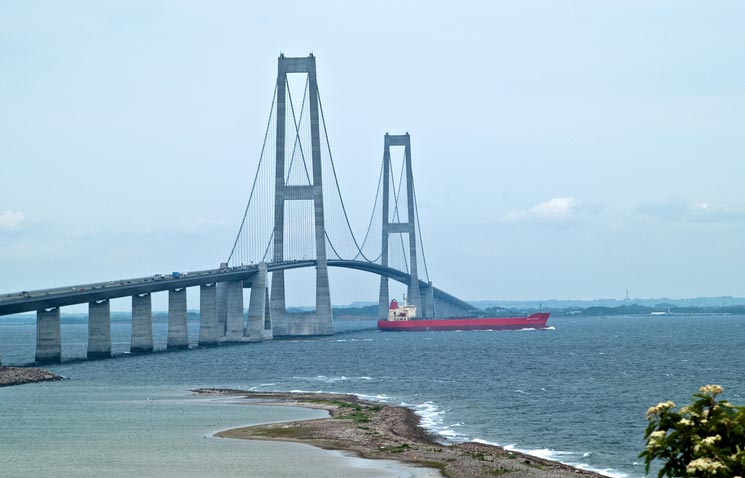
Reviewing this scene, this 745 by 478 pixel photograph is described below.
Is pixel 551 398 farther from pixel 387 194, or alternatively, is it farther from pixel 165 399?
pixel 387 194

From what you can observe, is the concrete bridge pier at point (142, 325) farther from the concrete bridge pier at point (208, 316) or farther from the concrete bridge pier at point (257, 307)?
the concrete bridge pier at point (257, 307)

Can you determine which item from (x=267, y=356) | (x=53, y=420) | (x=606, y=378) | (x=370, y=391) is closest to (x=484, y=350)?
(x=267, y=356)

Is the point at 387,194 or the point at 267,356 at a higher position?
the point at 387,194

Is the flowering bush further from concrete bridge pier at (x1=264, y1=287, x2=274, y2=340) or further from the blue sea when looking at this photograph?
concrete bridge pier at (x1=264, y1=287, x2=274, y2=340)

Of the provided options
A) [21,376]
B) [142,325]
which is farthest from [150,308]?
[21,376]

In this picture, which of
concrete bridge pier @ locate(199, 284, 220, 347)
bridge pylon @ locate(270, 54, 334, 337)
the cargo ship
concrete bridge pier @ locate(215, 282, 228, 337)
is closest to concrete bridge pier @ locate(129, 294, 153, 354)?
concrete bridge pier @ locate(199, 284, 220, 347)

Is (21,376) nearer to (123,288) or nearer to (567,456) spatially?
(123,288)
